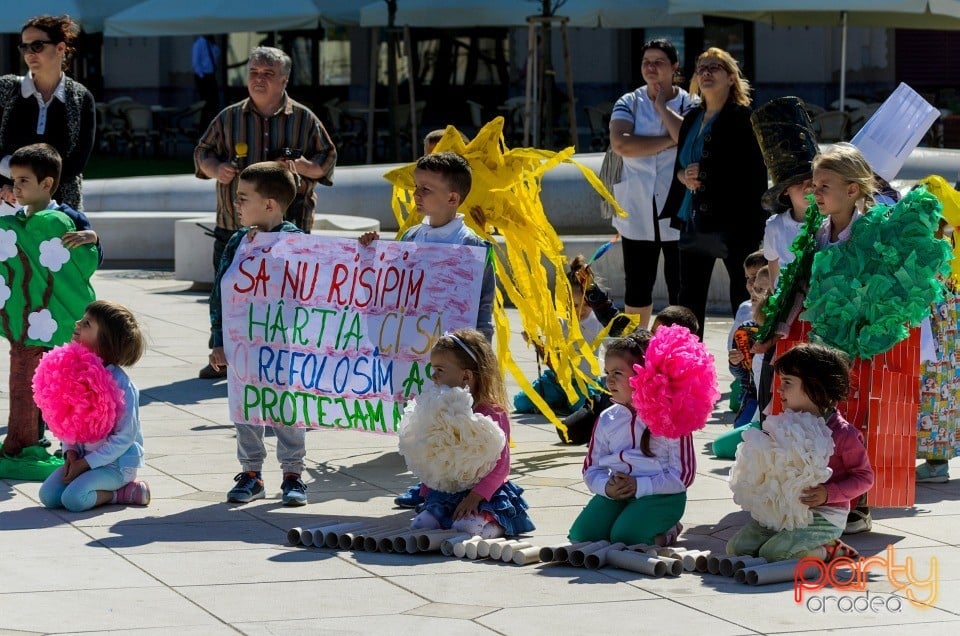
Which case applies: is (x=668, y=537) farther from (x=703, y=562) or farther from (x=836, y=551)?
(x=836, y=551)

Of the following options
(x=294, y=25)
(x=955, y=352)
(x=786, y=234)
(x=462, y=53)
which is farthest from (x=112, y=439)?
(x=462, y=53)

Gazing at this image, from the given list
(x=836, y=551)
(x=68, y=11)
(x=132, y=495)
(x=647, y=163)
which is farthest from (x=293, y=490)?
(x=68, y=11)

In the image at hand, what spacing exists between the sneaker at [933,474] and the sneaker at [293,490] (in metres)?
2.67

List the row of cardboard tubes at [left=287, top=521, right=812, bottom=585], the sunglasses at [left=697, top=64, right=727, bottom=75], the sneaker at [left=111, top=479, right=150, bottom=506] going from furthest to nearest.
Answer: the sunglasses at [left=697, top=64, right=727, bottom=75] < the sneaker at [left=111, top=479, right=150, bottom=506] < the row of cardboard tubes at [left=287, top=521, right=812, bottom=585]

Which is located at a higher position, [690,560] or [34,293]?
[34,293]

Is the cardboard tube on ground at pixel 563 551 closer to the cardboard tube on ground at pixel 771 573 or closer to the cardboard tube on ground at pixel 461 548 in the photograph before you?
the cardboard tube on ground at pixel 461 548

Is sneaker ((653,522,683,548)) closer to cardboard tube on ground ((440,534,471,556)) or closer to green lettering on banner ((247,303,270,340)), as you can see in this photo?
cardboard tube on ground ((440,534,471,556))

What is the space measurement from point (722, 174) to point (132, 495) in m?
3.64

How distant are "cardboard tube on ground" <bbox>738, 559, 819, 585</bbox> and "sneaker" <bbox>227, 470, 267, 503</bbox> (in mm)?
2174

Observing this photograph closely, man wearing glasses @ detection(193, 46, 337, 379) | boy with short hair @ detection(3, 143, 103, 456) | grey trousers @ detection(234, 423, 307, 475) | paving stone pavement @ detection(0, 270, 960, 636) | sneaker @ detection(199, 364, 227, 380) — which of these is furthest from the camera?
sneaker @ detection(199, 364, 227, 380)

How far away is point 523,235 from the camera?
7.62 metres

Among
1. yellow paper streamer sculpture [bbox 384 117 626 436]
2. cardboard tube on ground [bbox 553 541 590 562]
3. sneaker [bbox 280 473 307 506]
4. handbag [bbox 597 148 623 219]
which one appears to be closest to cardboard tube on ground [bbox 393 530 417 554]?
cardboard tube on ground [bbox 553 541 590 562]

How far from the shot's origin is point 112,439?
6574 mm

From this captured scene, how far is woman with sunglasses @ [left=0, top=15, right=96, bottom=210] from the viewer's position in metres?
8.26
